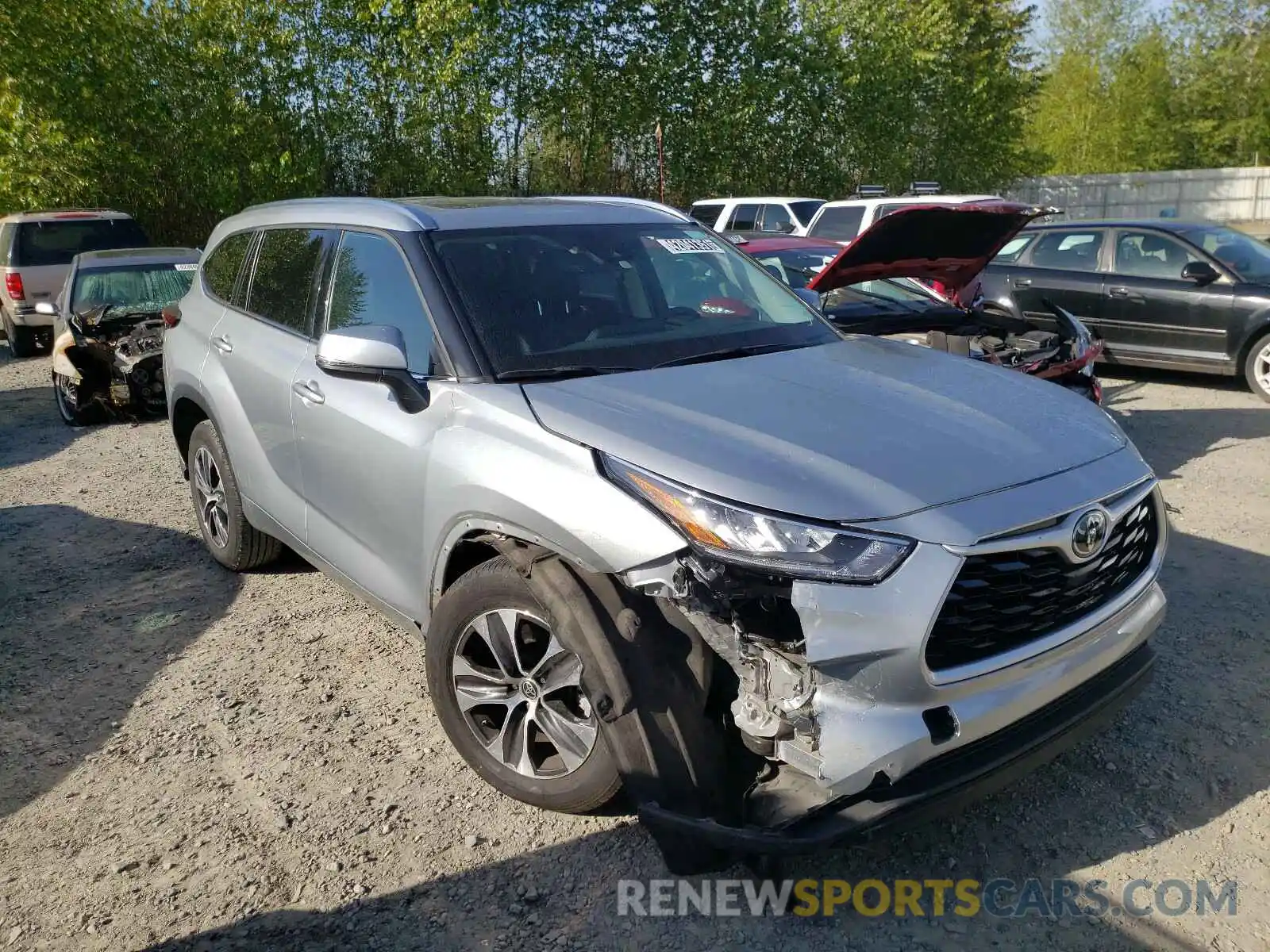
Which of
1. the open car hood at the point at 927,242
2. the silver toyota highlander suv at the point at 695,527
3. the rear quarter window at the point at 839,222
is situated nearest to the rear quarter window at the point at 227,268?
the silver toyota highlander suv at the point at 695,527

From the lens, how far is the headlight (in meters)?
2.35

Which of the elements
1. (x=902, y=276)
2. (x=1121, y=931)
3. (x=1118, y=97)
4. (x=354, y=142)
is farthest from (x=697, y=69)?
(x=1118, y=97)

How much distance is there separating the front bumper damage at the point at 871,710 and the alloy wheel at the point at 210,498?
10.9 feet

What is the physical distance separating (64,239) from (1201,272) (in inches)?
542

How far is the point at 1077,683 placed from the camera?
2707mm

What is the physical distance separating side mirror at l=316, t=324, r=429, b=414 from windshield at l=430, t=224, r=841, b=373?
0.26 meters

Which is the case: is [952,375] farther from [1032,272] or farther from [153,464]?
[1032,272]

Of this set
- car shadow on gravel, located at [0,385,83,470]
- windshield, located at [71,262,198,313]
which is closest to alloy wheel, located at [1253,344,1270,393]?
windshield, located at [71,262,198,313]

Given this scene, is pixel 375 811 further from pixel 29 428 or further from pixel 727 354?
pixel 29 428

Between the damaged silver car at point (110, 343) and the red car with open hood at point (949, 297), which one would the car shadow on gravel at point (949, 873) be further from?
the damaged silver car at point (110, 343)

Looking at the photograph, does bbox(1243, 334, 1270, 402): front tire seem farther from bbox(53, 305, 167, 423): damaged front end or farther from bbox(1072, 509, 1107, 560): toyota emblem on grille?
bbox(53, 305, 167, 423): damaged front end

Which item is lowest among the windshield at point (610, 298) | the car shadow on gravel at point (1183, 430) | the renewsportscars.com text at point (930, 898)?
the car shadow on gravel at point (1183, 430)

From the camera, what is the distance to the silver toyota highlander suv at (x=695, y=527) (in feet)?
7.83

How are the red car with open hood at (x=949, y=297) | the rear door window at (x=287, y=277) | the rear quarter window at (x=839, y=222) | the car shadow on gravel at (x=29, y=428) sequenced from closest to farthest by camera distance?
the rear door window at (x=287, y=277) → the red car with open hood at (x=949, y=297) → the car shadow on gravel at (x=29, y=428) → the rear quarter window at (x=839, y=222)
